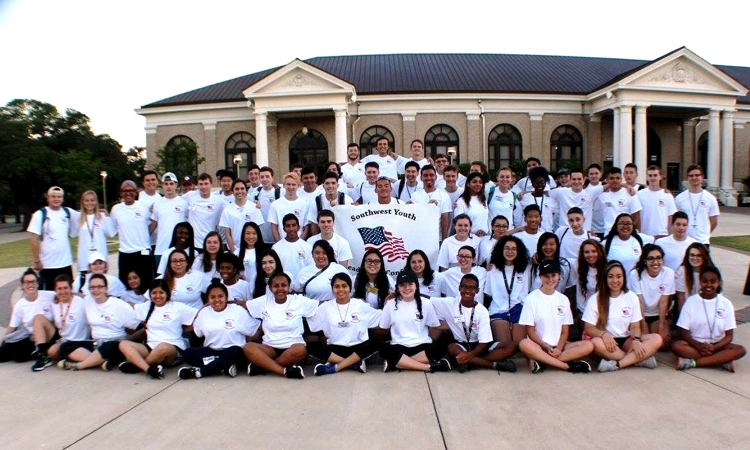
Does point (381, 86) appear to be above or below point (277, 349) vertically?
above

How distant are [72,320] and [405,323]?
4059 millimetres

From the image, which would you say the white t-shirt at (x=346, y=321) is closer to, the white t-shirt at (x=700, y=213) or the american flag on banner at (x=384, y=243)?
the american flag on banner at (x=384, y=243)

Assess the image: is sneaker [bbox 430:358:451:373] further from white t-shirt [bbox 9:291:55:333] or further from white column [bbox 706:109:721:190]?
white column [bbox 706:109:721:190]

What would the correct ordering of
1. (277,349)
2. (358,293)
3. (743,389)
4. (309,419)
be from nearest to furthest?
(309,419) < (743,389) < (277,349) < (358,293)

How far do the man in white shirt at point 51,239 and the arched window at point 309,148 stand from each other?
92.7 ft

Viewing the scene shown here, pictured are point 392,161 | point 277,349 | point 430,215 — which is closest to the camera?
point 277,349

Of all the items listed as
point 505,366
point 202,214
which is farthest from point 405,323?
point 202,214

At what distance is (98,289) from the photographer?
253 inches

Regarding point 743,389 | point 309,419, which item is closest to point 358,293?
point 309,419

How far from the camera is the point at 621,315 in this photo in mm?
6047

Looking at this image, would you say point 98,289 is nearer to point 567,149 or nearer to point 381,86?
point 381,86

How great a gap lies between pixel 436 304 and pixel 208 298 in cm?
267

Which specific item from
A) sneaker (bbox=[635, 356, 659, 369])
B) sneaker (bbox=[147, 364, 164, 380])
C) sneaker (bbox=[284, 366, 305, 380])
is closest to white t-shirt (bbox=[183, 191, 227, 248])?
sneaker (bbox=[147, 364, 164, 380])

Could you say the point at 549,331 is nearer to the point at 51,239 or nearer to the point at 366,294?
the point at 366,294
